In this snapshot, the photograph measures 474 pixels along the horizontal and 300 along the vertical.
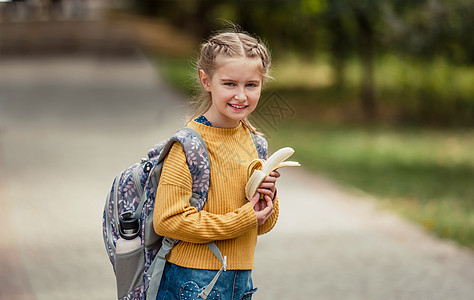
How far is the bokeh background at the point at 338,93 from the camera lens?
8.94 meters

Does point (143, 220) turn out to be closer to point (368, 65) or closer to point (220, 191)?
point (220, 191)

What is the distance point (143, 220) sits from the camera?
2639 millimetres

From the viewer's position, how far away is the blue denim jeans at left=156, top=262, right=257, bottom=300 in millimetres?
2609

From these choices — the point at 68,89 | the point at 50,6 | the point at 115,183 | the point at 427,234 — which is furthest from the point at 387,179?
the point at 50,6

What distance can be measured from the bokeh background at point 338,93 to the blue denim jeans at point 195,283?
61cm

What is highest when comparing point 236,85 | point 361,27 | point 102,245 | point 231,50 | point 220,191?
point 361,27

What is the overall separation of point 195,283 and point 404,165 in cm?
939

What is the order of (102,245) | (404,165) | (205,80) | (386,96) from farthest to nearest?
(386,96)
(404,165)
(102,245)
(205,80)

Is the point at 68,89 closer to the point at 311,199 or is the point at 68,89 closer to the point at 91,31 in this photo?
the point at 311,199

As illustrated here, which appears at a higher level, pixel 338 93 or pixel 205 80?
pixel 338 93

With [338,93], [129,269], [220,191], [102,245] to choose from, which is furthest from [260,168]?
[338,93]

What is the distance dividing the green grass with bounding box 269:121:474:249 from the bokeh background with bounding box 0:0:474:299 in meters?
0.02

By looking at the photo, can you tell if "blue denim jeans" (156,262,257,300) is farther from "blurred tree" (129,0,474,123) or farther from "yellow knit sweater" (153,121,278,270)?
"blurred tree" (129,0,474,123)

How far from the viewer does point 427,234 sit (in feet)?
23.9
